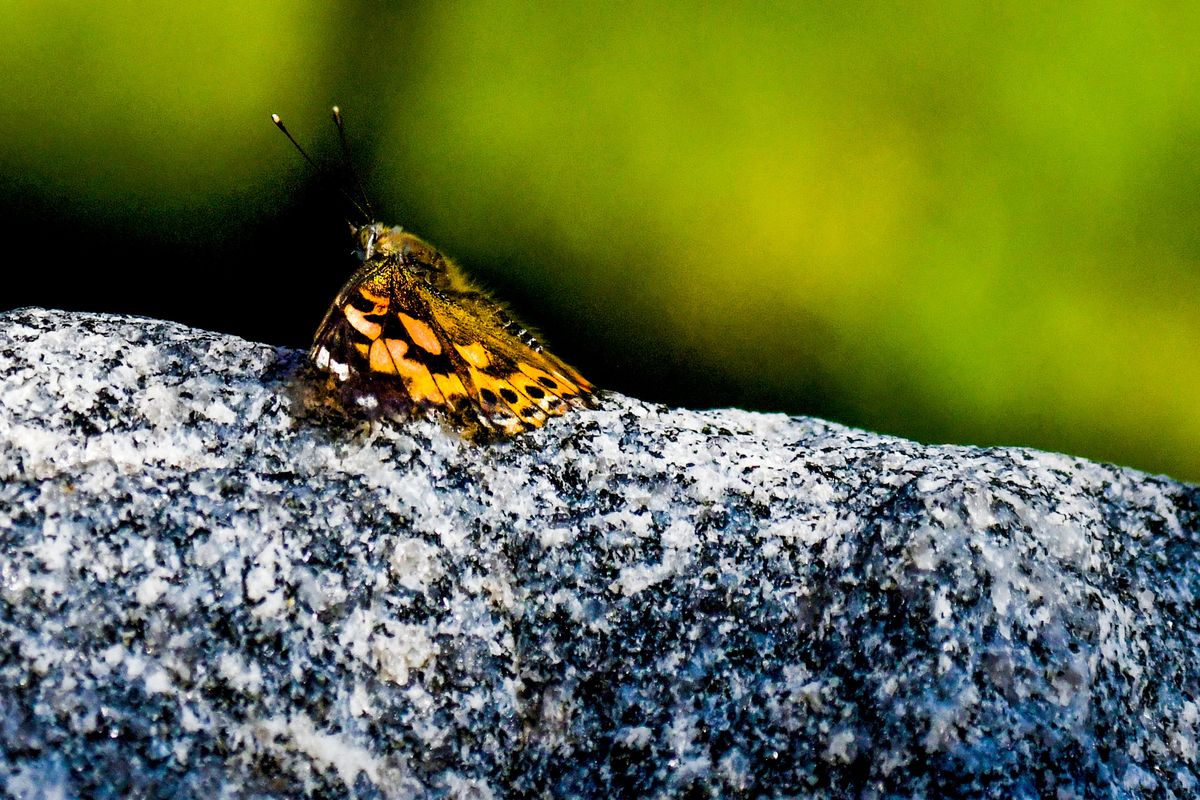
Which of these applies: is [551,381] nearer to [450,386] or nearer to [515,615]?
[450,386]

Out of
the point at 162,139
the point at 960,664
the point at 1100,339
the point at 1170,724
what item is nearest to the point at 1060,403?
the point at 1100,339

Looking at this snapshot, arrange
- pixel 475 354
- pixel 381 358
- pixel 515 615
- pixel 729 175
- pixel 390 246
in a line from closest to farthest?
pixel 515 615 → pixel 381 358 → pixel 475 354 → pixel 390 246 → pixel 729 175

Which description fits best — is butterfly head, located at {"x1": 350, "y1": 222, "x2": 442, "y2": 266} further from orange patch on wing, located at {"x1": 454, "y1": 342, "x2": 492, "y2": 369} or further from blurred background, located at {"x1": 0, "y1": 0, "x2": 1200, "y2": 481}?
blurred background, located at {"x1": 0, "y1": 0, "x2": 1200, "y2": 481}

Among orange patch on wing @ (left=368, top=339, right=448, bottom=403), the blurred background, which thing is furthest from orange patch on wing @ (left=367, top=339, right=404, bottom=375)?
the blurred background

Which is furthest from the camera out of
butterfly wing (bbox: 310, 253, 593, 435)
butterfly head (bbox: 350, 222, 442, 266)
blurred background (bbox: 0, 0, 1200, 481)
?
blurred background (bbox: 0, 0, 1200, 481)

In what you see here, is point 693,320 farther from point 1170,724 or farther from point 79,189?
point 79,189

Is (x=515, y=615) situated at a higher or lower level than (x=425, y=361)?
lower

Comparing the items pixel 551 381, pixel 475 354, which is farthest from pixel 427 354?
pixel 551 381

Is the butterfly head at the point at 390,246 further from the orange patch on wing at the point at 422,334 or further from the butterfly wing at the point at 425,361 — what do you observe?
the orange patch on wing at the point at 422,334
